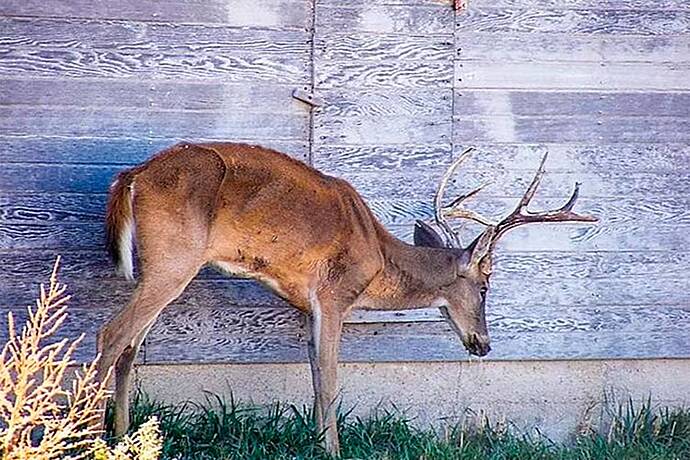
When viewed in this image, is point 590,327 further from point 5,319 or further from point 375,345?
point 5,319

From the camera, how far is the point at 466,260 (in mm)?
6871

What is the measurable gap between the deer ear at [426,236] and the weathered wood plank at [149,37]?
3.64 ft

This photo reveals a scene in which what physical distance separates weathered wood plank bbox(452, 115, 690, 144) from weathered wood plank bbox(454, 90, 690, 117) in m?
0.02

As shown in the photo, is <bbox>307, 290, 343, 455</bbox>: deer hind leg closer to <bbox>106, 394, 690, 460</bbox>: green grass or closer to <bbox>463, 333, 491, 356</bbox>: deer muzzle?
<bbox>106, 394, 690, 460</bbox>: green grass

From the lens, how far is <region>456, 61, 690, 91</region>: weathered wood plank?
23.0 feet

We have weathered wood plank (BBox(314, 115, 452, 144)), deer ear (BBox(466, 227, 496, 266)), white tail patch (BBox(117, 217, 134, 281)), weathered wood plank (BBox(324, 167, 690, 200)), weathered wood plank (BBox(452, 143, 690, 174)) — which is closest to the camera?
white tail patch (BBox(117, 217, 134, 281))

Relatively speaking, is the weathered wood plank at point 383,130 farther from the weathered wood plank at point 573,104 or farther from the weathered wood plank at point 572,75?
the weathered wood plank at point 572,75

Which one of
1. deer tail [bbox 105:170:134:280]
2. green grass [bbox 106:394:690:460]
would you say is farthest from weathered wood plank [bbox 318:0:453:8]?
green grass [bbox 106:394:690:460]

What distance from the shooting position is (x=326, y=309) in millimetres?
6512

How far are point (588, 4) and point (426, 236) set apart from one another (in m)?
1.58

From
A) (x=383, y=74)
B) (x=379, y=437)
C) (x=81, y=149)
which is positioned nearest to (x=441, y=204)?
(x=383, y=74)

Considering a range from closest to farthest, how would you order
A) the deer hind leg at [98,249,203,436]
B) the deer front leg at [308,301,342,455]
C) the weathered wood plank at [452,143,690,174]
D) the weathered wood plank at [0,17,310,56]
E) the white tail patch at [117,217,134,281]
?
1. the deer hind leg at [98,249,203,436]
2. the white tail patch at [117,217,134,281]
3. the weathered wood plank at [0,17,310,56]
4. the deer front leg at [308,301,342,455]
5. the weathered wood plank at [452,143,690,174]

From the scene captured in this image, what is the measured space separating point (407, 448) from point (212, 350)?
1152 mm

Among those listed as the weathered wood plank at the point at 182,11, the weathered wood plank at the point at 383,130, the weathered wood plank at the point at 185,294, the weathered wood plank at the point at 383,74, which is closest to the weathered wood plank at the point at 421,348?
the weathered wood plank at the point at 185,294
